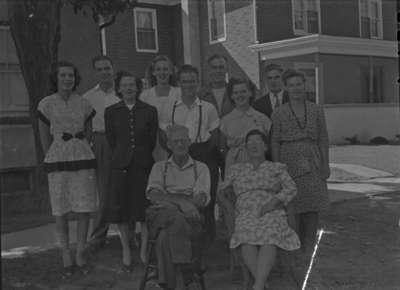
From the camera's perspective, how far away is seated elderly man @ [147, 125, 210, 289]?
13.4 ft

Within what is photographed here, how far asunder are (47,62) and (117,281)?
274 centimetres

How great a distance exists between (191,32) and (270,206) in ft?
20.4

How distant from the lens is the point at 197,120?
4.78 m

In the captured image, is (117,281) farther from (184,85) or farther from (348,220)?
(348,220)

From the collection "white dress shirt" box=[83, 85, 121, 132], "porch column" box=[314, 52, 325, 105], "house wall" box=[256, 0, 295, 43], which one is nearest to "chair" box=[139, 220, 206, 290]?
"white dress shirt" box=[83, 85, 121, 132]

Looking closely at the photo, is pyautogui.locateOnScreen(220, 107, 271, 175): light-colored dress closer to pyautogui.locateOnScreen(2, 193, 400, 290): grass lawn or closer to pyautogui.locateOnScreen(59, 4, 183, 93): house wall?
pyautogui.locateOnScreen(2, 193, 400, 290): grass lawn

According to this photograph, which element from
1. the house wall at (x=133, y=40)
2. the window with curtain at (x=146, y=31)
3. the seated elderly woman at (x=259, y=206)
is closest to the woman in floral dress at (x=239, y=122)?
the seated elderly woman at (x=259, y=206)

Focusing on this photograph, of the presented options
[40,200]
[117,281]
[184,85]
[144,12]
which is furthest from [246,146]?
[144,12]

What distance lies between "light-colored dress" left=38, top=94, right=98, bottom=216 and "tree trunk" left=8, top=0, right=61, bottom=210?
57.3 inches

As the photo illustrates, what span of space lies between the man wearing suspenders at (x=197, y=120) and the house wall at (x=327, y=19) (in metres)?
7.44

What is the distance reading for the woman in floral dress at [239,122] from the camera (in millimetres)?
4715

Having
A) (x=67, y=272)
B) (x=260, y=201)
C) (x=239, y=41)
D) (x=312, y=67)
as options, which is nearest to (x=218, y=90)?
(x=260, y=201)

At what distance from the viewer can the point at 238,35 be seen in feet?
41.2

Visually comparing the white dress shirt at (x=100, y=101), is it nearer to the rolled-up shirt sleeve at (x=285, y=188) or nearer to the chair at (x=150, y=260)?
the chair at (x=150, y=260)
